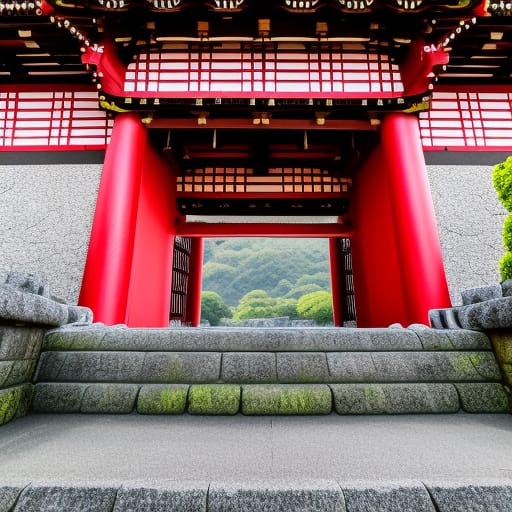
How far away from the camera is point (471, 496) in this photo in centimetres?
95

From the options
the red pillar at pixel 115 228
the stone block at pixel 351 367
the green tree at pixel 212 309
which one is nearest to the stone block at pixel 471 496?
the stone block at pixel 351 367

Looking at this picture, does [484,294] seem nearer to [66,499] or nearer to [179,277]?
[66,499]

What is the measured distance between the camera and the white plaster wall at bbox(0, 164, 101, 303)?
4.55 m

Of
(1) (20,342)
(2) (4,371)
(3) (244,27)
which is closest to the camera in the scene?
(2) (4,371)

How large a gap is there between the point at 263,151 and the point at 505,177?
15.4 feet

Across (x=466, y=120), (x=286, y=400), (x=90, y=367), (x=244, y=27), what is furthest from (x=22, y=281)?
(x=466, y=120)

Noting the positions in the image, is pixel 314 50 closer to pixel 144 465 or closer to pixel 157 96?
pixel 157 96

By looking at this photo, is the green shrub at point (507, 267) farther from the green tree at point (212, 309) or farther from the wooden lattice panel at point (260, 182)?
the green tree at point (212, 309)

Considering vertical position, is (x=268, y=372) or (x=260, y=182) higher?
(x=260, y=182)

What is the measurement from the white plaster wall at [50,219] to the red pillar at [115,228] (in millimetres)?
828

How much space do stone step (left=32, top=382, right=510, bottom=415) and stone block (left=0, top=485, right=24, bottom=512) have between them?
804 mm

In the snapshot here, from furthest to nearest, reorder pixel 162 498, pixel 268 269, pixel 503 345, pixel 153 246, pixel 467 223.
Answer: pixel 268 269 → pixel 153 246 → pixel 467 223 → pixel 503 345 → pixel 162 498

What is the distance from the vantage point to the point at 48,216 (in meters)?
4.76

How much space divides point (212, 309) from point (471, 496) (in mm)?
25157
